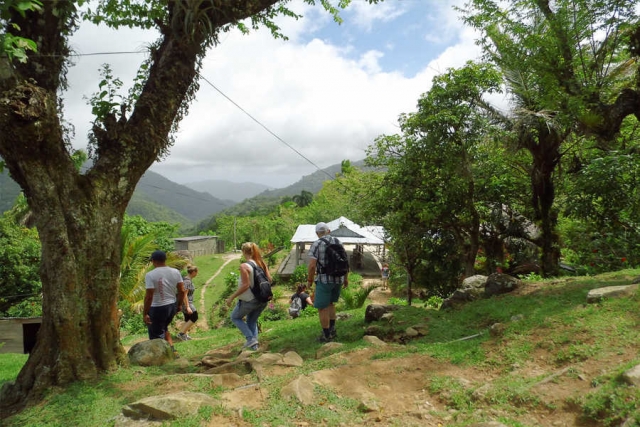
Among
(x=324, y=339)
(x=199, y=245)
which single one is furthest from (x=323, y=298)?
(x=199, y=245)

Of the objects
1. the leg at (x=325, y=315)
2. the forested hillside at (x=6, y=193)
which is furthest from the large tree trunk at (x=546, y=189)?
the forested hillside at (x=6, y=193)

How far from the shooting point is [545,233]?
920cm

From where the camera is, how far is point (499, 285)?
655cm

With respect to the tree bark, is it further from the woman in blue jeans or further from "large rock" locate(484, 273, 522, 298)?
"large rock" locate(484, 273, 522, 298)

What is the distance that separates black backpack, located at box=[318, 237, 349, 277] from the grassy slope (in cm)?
93

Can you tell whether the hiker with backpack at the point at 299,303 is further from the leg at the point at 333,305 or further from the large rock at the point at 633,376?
the large rock at the point at 633,376

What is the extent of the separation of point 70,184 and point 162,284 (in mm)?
1927

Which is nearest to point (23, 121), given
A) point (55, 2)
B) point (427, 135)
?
point (55, 2)

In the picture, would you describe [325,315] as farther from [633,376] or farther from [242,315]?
[633,376]

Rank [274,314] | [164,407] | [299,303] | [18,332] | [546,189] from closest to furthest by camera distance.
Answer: [164,407] < [546,189] < [18,332] < [299,303] < [274,314]

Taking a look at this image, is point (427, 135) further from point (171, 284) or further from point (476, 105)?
point (171, 284)

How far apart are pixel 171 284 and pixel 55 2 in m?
3.62

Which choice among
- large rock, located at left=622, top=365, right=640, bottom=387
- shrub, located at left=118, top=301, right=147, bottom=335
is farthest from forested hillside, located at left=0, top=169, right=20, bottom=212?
large rock, located at left=622, top=365, right=640, bottom=387

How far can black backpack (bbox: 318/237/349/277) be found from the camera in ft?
17.8
